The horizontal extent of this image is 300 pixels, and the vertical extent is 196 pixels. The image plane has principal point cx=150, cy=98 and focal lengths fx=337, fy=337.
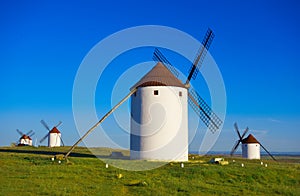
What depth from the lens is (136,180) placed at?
2244cm

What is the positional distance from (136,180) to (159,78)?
14734mm

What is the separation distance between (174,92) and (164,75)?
9.02 feet

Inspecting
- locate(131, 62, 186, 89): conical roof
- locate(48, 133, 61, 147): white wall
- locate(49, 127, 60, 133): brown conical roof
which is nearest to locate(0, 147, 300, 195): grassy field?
locate(131, 62, 186, 89): conical roof

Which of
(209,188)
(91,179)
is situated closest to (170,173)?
(209,188)

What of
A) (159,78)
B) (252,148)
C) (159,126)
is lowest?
(252,148)

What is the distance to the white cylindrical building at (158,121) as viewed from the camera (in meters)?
33.1

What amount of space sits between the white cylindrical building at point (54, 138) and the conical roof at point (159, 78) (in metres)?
45.3

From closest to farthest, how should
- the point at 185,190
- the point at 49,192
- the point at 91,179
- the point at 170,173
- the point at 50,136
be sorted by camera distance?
the point at 49,192 < the point at 185,190 < the point at 91,179 < the point at 170,173 < the point at 50,136

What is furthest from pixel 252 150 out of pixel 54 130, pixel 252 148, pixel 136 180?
pixel 54 130

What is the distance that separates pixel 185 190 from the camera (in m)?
20.2

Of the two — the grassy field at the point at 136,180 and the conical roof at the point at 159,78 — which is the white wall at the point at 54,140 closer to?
the conical roof at the point at 159,78

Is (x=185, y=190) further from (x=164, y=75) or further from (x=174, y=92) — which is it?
(x=164, y=75)

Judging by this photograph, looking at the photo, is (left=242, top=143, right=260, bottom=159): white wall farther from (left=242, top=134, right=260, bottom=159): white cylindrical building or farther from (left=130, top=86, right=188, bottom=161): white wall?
(left=130, top=86, right=188, bottom=161): white wall

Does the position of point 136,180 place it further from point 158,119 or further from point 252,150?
point 252,150
